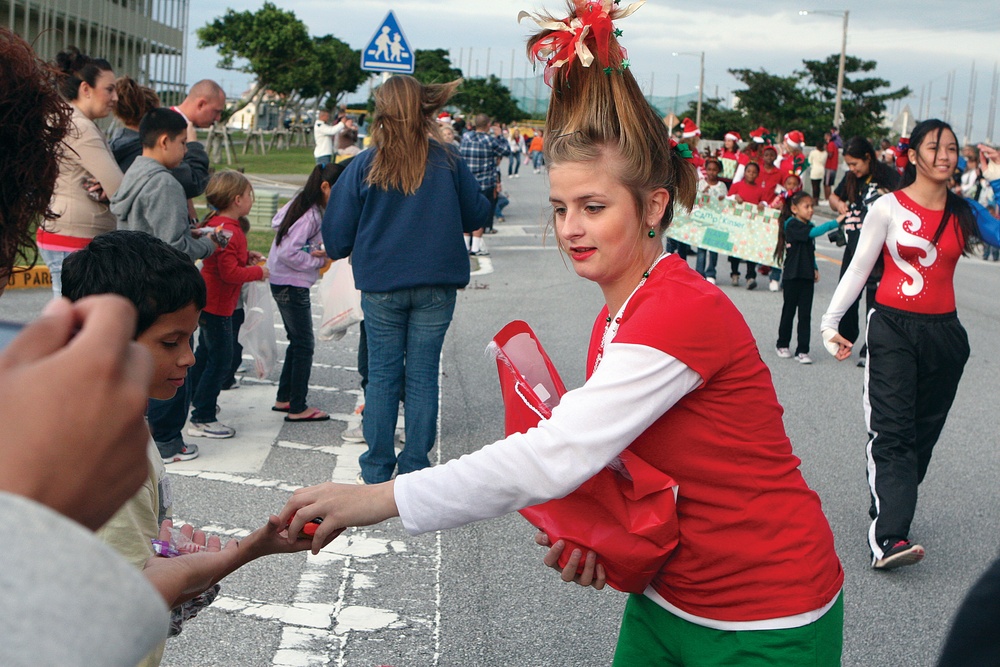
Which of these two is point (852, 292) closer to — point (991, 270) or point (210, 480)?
point (210, 480)

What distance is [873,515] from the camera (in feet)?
16.5

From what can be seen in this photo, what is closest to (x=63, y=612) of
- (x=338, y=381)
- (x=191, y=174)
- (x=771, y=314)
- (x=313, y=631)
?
(x=313, y=631)

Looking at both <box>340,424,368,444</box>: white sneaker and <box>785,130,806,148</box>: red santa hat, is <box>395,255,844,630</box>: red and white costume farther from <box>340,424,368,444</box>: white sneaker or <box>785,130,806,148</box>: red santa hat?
<box>785,130,806,148</box>: red santa hat

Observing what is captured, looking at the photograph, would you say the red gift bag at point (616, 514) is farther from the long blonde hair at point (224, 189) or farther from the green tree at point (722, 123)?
the green tree at point (722, 123)

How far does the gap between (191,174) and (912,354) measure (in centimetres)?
431

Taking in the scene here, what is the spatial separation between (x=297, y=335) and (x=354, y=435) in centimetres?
83

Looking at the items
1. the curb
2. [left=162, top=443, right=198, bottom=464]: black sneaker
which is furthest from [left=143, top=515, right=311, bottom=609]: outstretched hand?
the curb

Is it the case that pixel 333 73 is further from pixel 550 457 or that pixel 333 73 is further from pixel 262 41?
pixel 550 457

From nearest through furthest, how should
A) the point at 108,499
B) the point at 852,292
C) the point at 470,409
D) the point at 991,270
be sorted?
1. the point at 108,499
2. the point at 852,292
3. the point at 470,409
4. the point at 991,270

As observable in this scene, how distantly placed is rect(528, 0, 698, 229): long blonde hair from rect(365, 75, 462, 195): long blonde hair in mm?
3105

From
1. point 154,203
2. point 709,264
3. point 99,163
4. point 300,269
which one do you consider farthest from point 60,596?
point 709,264

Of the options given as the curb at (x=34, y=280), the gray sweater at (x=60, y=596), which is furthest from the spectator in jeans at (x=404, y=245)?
the curb at (x=34, y=280)

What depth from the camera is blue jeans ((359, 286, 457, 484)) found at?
5.68 m

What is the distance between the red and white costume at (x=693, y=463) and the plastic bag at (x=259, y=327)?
5258 mm
